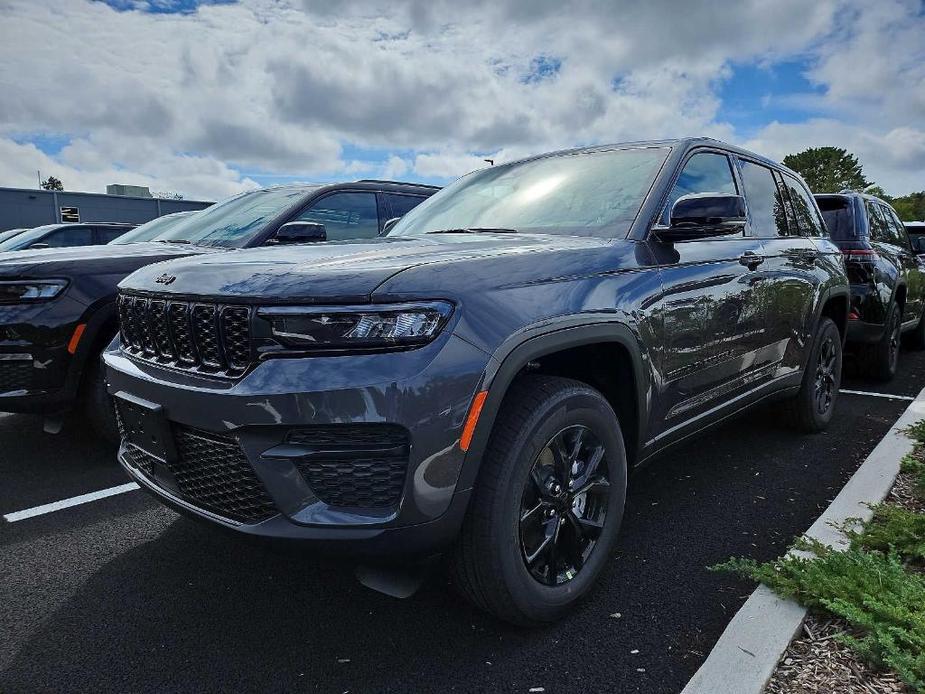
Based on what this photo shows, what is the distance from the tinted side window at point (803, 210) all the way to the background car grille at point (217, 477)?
3.75m

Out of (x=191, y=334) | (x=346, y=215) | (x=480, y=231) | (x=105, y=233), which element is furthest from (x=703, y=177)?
(x=105, y=233)

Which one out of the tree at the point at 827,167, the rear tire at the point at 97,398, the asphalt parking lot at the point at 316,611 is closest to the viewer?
the asphalt parking lot at the point at 316,611

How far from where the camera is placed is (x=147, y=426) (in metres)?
2.13

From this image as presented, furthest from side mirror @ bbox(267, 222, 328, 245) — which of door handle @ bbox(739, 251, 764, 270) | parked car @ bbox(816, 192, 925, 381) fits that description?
parked car @ bbox(816, 192, 925, 381)

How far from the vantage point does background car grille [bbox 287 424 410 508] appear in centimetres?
177

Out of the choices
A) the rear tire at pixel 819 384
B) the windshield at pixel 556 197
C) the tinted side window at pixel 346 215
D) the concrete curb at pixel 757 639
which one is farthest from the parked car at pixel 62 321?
the rear tire at pixel 819 384

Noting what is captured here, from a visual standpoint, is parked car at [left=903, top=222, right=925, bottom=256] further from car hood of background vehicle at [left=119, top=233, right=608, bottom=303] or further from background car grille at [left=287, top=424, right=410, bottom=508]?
Result: background car grille at [left=287, top=424, right=410, bottom=508]

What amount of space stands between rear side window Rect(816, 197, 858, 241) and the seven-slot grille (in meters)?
5.78

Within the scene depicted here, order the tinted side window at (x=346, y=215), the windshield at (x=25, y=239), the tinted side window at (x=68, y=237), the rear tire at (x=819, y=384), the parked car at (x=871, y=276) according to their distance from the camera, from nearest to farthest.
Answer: the rear tire at (x=819, y=384)
the tinted side window at (x=346, y=215)
the parked car at (x=871, y=276)
the windshield at (x=25, y=239)
the tinted side window at (x=68, y=237)

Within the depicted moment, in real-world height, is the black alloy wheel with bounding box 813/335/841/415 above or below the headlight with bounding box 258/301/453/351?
below

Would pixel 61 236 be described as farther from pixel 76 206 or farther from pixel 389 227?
pixel 76 206

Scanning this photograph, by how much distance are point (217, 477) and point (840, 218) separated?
6061 mm

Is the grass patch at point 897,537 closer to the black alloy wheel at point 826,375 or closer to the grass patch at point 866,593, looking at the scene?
the grass patch at point 866,593

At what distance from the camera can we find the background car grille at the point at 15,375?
11.3ft
